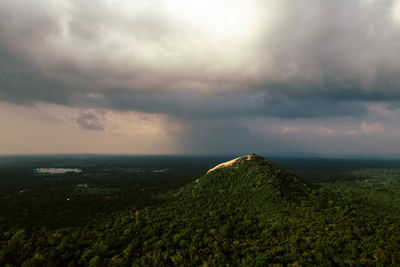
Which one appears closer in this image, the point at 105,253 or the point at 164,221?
the point at 105,253

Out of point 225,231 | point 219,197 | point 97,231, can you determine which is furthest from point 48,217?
point 225,231

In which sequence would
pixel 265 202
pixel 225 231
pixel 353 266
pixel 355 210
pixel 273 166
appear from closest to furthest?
1. pixel 353 266
2. pixel 225 231
3. pixel 355 210
4. pixel 265 202
5. pixel 273 166

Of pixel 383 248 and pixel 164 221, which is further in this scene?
pixel 164 221

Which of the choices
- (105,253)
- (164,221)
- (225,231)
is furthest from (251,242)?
(105,253)

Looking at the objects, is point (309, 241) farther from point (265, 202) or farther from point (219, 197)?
point (219, 197)

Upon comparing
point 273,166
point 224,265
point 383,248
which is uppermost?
point 273,166

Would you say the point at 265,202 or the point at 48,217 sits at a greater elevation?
the point at 265,202

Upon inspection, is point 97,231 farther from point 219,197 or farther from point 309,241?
point 309,241

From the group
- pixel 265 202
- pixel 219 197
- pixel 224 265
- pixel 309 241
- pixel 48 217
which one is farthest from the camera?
pixel 48 217

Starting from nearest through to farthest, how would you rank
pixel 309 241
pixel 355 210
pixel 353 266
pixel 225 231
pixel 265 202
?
1. pixel 353 266
2. pixel 309 241
3. pixel 225 231
4. pixel 355 210
5. pixel 265 202
